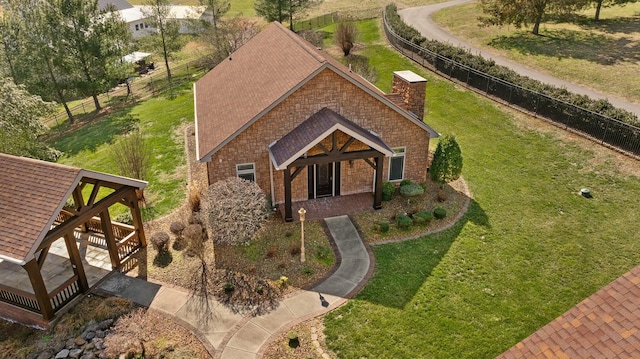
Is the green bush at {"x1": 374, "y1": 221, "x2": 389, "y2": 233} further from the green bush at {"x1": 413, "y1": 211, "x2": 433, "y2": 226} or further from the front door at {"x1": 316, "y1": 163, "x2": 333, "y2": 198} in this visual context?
the front door at {"x1": 316, "y1": 163, "x2": 333, "y2": 198}

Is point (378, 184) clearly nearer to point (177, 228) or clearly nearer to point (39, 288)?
point (177, 228)

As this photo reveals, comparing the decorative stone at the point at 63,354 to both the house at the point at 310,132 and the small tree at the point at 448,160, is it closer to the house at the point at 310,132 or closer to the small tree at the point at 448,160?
the house at the point at 310,132

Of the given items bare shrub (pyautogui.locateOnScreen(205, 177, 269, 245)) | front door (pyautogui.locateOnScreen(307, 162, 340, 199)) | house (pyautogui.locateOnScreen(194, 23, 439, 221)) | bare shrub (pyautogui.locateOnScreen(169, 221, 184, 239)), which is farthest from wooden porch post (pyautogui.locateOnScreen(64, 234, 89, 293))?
front door (pyautogui.locateOnScreen(307, 162, 340, 199))

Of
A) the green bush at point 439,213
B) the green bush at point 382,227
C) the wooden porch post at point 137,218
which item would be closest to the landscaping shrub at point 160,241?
the wooden porch post at point 137,218

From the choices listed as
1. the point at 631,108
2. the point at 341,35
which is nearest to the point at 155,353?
the point at 631,108

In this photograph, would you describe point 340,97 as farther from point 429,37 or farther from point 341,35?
point 429,37

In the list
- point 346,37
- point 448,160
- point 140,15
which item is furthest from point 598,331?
point 140,15
